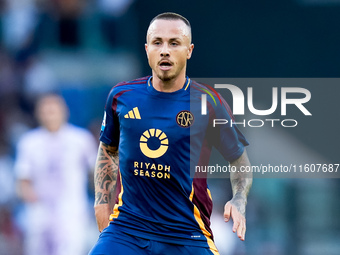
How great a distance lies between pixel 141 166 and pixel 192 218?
19.7 inches

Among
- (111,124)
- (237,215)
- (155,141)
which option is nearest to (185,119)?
(155,141)

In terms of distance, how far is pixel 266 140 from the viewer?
12.7 meters

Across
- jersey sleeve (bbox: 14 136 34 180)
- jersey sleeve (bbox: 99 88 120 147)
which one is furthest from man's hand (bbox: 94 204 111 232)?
jersey sleeve (bbox: 14 136 34 180)

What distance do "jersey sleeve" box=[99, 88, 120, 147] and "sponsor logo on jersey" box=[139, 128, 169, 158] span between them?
0.35m

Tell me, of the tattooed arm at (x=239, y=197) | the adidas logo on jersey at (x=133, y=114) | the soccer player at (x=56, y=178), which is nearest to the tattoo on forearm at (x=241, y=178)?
the tattooed arm at (x=239, y=197)

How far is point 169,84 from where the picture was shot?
204 inches

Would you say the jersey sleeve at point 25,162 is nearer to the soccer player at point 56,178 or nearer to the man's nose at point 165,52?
the soccer player at point 56,178

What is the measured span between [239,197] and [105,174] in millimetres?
1034

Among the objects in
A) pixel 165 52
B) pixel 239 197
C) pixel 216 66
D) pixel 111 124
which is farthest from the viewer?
pixel 216 66

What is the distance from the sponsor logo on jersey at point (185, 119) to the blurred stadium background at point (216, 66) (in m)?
6.20

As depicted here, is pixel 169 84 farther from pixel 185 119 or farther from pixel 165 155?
pixel 165 155

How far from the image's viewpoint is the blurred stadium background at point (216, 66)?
38.3ft

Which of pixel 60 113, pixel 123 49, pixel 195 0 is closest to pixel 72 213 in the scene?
pixel 60 113

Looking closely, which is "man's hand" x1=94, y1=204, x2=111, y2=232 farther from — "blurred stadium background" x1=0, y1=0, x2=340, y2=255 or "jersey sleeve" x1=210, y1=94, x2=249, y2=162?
"blurred stadium background" x1=0, y1=0, x2=340, y2=255
